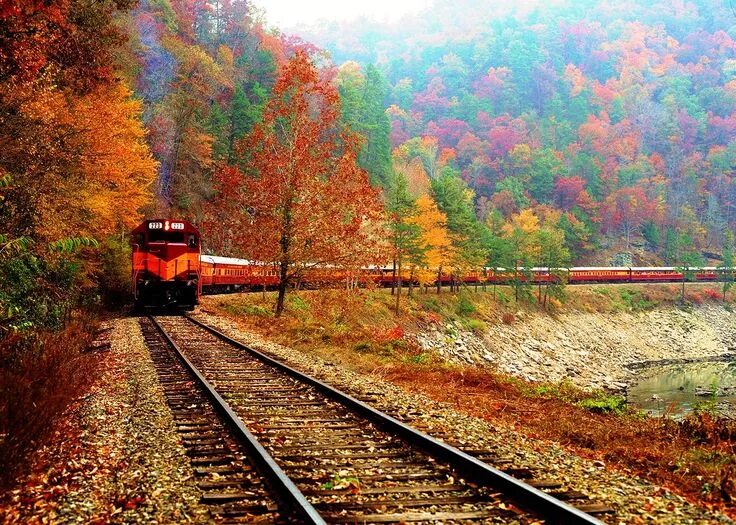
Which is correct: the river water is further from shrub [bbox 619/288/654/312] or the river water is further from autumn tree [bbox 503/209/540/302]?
shrub [bbox 619/288/654/312]

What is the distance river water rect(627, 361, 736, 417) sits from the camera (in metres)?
23.3

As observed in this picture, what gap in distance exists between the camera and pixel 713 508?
5.01 metres

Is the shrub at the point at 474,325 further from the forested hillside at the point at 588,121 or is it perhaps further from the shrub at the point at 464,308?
the forested hillside at the point at 588,121

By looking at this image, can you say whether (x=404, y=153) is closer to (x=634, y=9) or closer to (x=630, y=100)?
(x=630, y=100)

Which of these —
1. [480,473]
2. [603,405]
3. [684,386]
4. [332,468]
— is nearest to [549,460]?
[480,473]

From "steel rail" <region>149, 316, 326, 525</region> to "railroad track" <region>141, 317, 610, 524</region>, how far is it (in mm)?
12

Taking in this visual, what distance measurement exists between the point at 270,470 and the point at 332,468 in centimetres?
69

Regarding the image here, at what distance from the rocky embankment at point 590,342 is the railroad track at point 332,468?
23667 millimetres

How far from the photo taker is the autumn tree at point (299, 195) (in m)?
21.6

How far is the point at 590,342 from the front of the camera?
52.4 meters

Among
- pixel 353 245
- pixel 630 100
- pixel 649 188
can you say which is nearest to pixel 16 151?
pixel 353 245

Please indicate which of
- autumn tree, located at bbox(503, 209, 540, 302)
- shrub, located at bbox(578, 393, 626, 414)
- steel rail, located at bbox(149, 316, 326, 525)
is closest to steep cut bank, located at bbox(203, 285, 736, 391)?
autumn tree, located at bbox(503, 209, 540, 302)

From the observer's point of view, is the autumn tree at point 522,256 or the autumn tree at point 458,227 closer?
the autumn tree at point 458,227

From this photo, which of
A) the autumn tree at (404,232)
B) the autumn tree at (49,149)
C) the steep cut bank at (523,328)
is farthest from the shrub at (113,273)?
the autumn tree at (404,232)
